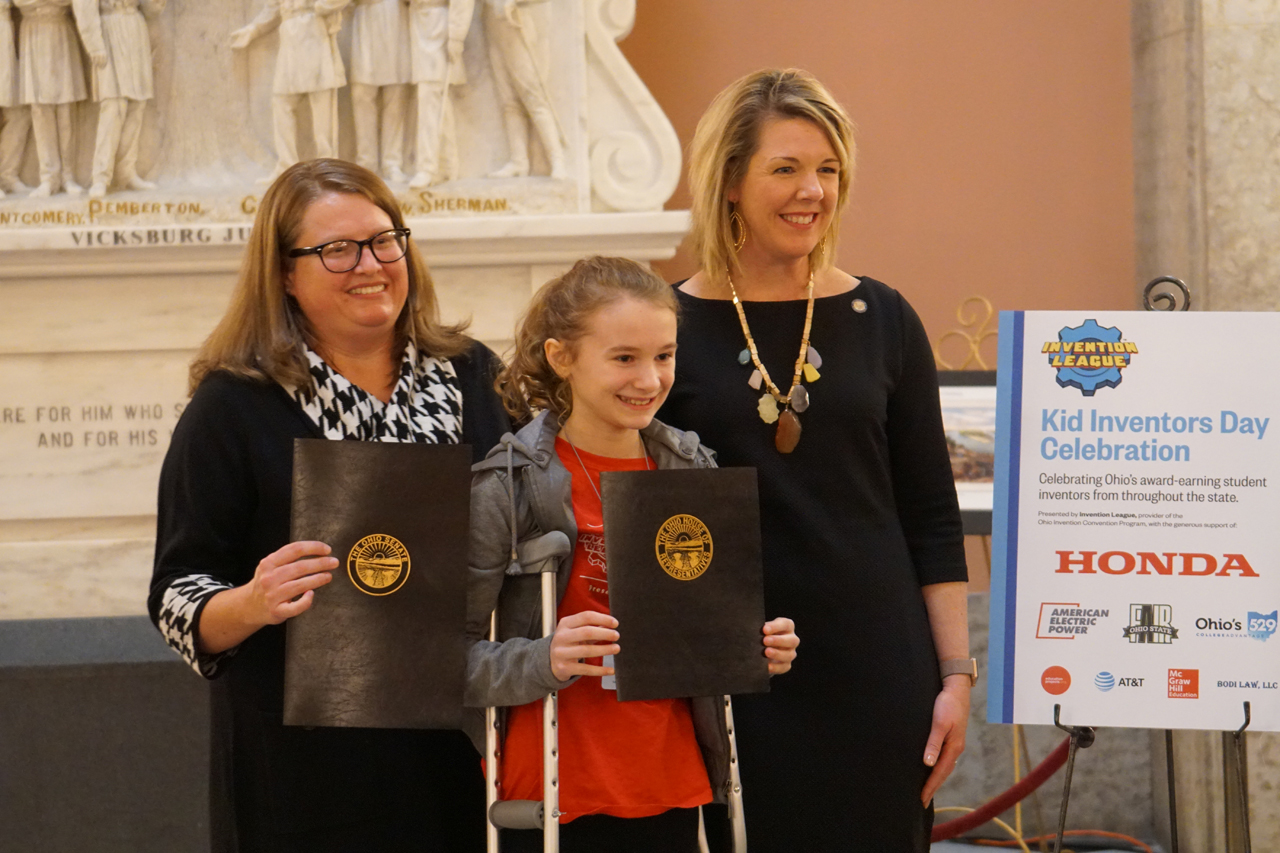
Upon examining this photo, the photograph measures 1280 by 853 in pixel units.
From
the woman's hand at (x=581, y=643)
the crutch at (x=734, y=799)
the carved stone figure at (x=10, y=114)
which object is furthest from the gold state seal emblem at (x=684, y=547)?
the carved stone figure at (x=10, y=114)

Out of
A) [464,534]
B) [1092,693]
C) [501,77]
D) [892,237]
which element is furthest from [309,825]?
[892,237]

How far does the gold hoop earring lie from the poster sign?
68cm

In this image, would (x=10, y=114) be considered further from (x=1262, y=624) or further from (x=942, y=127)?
(x=1262, y=624)

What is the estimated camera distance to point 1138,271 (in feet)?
15.8

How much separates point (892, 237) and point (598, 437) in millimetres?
3415

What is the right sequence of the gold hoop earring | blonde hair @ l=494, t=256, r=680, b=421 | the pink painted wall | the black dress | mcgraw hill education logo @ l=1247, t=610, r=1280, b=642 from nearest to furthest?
blonde hair @ l=494, t=256, r=680, b=421, the black dress, the gold hoop earring, mcgraw hill education logo @ l=1247, t=610, r=1280, b=642, the pink painted wall

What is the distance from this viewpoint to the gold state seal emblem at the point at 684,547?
5.87ft

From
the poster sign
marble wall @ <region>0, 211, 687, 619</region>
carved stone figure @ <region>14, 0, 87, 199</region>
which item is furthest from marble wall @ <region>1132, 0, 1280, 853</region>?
carved stone figure @ <region>14, 0, 87, 199</region>

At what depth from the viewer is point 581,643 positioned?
171cm

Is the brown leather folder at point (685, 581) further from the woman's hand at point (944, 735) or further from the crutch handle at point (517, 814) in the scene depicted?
the woman's hand at point (944, 735)

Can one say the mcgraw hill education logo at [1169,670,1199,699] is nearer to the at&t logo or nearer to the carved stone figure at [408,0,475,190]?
the at&t logo

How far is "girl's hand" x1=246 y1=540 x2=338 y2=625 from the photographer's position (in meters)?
1.74

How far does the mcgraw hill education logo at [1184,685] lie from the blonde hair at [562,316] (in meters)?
1.39

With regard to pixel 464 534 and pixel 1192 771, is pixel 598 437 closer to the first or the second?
pixel 464 534
